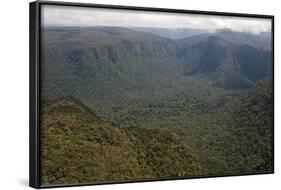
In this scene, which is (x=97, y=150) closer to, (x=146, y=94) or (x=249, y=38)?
(x=146, y=94)

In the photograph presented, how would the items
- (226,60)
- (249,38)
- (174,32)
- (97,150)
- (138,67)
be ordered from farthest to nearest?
1. (249,38)
2. (226,60)
3. (174,32)
4. (138,67)
5. (97,150)

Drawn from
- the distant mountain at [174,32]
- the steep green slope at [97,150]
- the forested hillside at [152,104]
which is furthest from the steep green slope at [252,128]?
the distant mountain at [174,32]

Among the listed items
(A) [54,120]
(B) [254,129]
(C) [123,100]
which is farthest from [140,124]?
(B) [254,129]

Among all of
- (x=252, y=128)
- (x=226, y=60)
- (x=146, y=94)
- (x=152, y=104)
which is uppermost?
(x=226, y=60)

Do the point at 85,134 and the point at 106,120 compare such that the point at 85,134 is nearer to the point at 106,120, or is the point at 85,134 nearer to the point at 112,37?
the point at 106,120

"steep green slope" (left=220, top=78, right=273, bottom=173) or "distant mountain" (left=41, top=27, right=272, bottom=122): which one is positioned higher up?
"distant mountain" (left=41, top=27, right=272, bottom=122)

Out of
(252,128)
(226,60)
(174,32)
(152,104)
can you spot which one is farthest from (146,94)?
(252,128)

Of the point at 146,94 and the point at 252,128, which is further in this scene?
the point at 252,128

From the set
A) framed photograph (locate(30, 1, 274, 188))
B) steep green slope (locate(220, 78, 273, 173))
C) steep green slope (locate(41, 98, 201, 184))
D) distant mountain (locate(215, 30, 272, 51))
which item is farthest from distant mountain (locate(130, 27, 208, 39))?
steep green slope (locate(41, 98, 201, 184))

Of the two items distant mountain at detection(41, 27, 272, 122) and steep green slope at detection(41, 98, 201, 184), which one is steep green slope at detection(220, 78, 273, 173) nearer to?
distant mountain at detection(41, 27, 272, 122)
